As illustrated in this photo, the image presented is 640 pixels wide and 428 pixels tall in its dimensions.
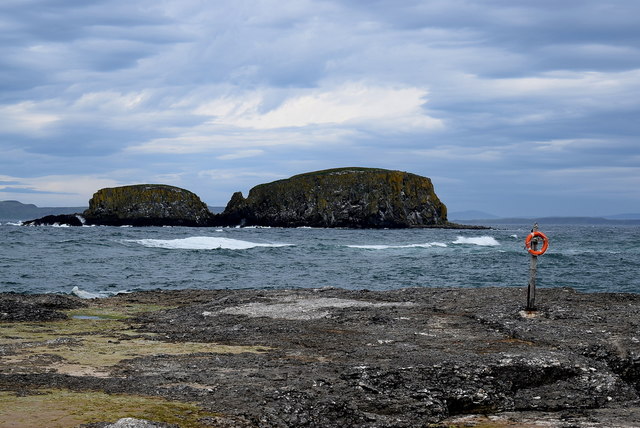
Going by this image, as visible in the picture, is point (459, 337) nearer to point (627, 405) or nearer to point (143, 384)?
point (627, 405)

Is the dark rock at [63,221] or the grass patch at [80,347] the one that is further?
the dark rock at [63,221]

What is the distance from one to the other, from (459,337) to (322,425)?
4.98 metres

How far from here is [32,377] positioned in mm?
8180

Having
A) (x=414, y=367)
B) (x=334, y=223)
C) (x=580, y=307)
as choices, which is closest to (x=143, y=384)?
(x=414, y=367)

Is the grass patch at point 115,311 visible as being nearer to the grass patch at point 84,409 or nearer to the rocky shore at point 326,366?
the rocky shore at point 326,366

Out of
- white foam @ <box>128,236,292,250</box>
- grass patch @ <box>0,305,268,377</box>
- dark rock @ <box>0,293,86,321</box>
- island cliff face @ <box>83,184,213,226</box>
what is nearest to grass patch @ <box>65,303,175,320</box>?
dark rock @ <box>0,293,86,321</box>

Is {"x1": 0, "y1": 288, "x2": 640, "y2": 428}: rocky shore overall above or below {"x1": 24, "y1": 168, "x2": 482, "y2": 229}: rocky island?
below

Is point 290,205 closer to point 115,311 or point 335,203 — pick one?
point 335,203

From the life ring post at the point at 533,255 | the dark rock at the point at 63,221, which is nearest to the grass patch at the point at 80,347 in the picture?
the life ring post at the point at 533,255

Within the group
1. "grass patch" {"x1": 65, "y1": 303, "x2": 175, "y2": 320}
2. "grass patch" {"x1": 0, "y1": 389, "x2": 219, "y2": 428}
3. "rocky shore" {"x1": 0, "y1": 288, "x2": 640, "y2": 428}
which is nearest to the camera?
"grass patch" {"x1": 0, "y1": 389, "x2": 219, "y2": 428}

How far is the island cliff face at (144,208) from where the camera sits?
382 feet

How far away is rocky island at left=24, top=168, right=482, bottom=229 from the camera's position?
384ft

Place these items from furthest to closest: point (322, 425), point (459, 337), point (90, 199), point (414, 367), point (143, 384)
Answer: point (90, 199) → point (459, 337) → point (414, 367) → point (143, 384) → point (322, 425)

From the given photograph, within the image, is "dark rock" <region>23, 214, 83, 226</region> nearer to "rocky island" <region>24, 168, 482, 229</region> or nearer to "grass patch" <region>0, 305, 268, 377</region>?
"rocky island" <region>24, 168, 482, 229</region>
